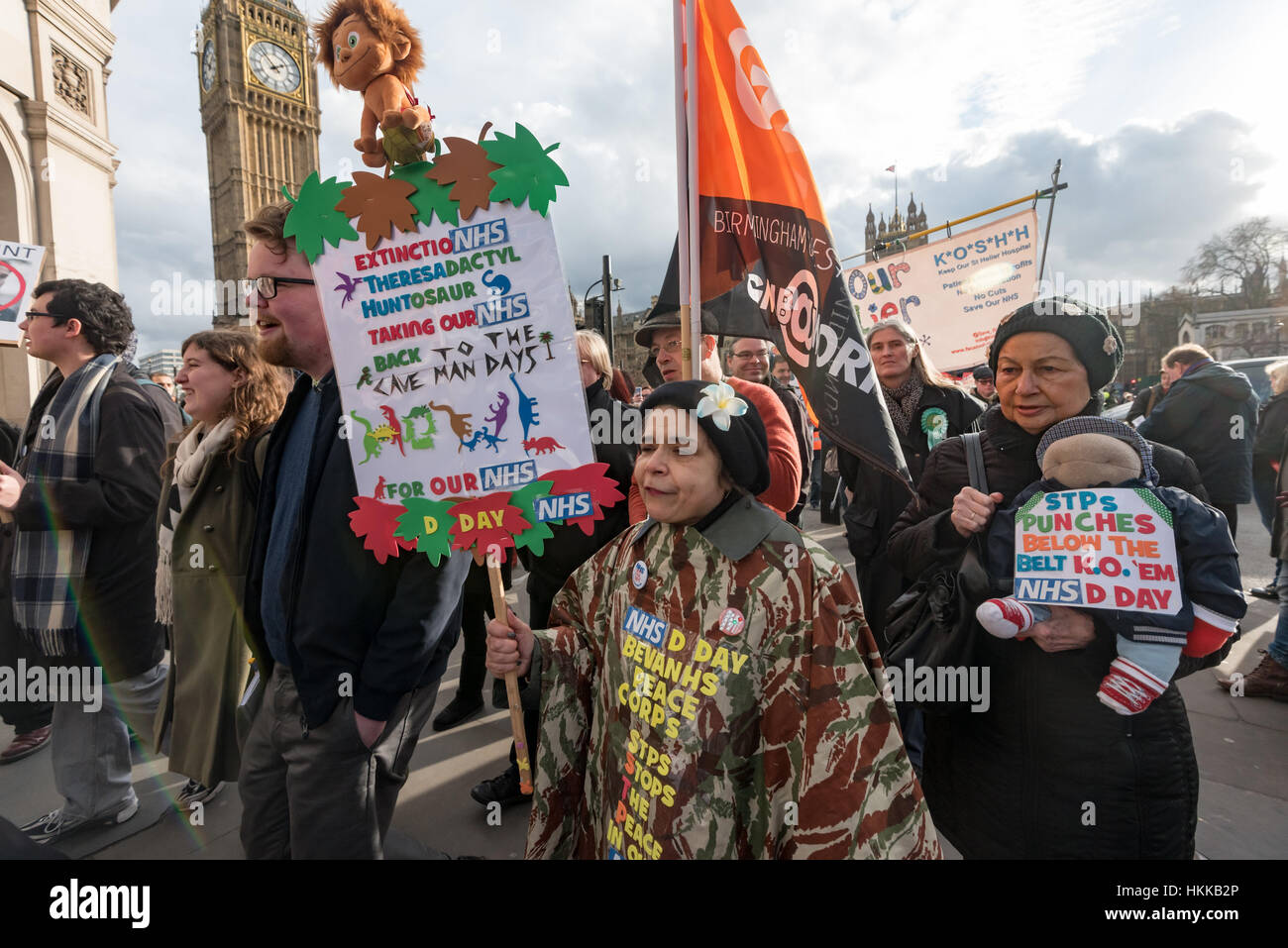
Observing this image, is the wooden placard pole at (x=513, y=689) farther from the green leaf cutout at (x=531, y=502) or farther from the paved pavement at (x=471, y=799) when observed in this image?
the paved pavement at (x=471, y=799)

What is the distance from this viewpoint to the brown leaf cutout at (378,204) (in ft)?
5.23

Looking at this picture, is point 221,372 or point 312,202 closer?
point 312,202

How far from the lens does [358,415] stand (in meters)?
1.64

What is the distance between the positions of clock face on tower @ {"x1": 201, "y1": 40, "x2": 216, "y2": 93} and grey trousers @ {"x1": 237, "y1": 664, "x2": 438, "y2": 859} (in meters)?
68.2

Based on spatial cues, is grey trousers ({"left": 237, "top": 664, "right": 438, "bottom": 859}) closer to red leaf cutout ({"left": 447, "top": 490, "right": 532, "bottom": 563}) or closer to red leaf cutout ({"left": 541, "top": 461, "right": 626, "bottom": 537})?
red leaf cutout ({"left": 447, "top": 490, "right": 532, "bottom": 563})

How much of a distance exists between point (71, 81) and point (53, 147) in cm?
179

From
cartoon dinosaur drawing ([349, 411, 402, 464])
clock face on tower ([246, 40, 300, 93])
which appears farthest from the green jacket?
clock face on tower ([246, 40, 300, 93])

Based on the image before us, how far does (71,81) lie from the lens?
42.5 ft

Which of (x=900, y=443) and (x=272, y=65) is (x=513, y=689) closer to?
(x=900, y=443)

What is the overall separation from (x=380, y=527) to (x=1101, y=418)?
5.97ft
